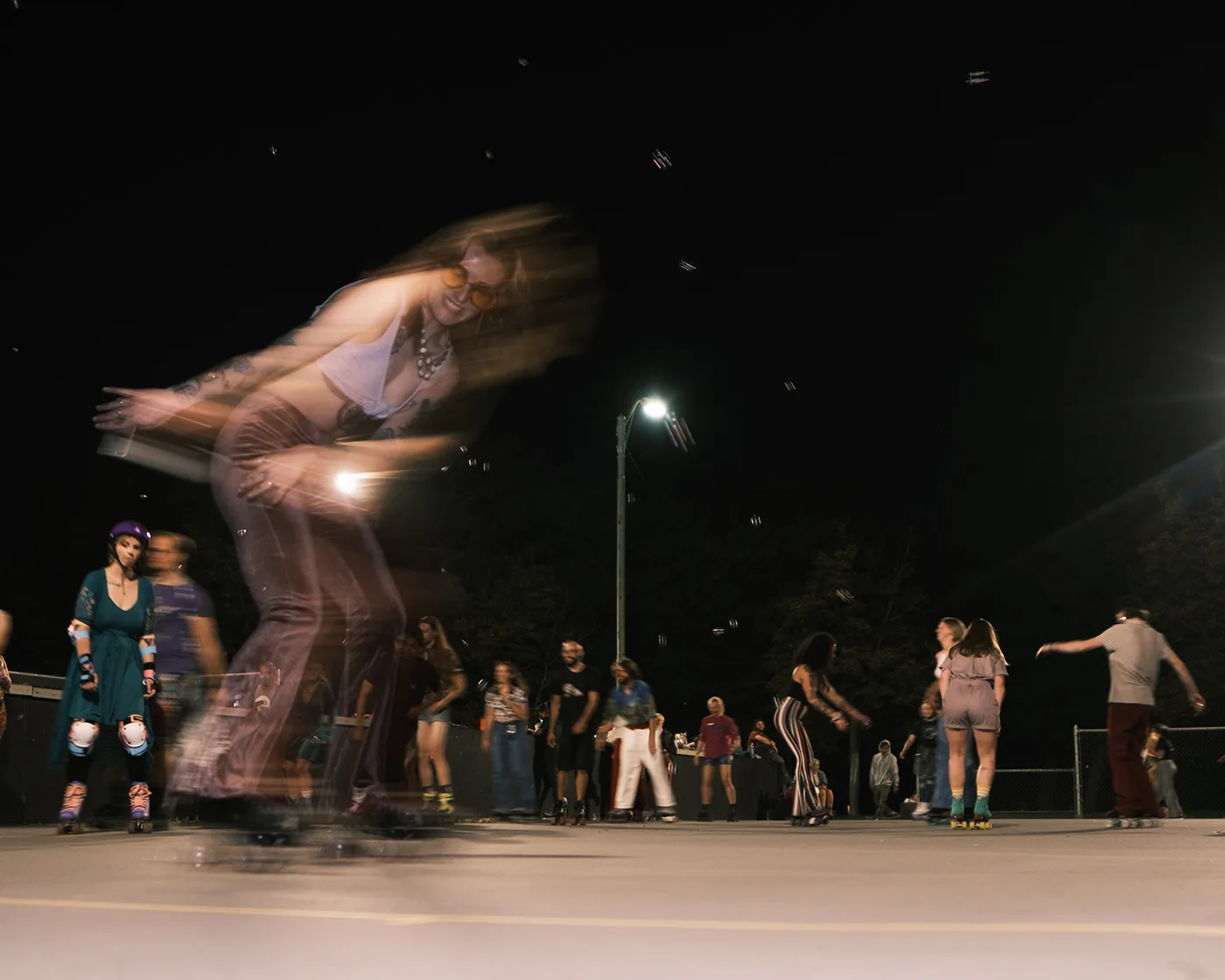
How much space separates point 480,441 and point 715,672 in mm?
13123

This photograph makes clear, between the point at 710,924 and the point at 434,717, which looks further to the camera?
the point at 434,717

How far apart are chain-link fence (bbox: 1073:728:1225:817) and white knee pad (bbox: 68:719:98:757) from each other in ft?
60.1

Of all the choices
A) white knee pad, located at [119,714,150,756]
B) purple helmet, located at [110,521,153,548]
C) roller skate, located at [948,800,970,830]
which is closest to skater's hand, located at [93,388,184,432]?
purple helmet, located at [110,521,153,548]

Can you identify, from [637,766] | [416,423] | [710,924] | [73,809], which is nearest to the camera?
[710,924]

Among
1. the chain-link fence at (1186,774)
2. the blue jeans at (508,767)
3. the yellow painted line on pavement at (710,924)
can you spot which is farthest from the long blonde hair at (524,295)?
the chain-link fence at (1186,774)

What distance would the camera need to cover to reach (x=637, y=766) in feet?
57.6

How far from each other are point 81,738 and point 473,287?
202 inches

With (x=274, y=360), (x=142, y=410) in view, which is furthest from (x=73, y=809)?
(x=274, y=360)

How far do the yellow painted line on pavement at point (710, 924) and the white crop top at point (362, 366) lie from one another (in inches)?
86.2

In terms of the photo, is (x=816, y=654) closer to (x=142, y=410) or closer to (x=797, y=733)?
(x=797, y=733)

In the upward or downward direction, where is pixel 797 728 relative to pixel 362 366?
downward

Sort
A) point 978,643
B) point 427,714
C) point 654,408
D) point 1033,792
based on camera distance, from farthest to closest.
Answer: point 1033,792 → point 654,408 → point 427,714 → point 978,643

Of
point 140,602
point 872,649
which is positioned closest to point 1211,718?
point 872,649

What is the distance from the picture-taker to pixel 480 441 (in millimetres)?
55156
